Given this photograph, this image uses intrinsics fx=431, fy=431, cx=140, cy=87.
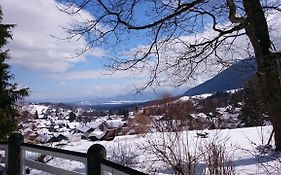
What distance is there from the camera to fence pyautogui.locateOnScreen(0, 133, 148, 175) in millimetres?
4940

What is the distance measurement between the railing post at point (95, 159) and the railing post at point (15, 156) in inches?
119

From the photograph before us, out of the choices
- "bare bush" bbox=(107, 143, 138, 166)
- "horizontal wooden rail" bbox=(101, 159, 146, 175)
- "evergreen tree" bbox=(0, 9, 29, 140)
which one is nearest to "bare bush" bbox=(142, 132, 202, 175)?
"bare bush" bbox=(107, 143, 138, 166)

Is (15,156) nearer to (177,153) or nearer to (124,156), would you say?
(177,153)

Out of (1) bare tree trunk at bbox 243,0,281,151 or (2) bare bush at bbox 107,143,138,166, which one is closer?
(1) bare tree trunk at bbox 243,0,281,151

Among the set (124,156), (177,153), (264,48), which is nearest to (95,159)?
(177,153)

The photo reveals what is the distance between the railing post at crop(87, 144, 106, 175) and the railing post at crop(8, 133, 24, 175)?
9.93 ft

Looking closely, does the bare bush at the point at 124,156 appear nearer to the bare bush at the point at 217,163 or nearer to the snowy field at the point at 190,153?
the snowy field at the point at 190,153

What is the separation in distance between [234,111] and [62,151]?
7.86 meters

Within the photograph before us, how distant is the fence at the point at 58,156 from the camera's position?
16.2 ft

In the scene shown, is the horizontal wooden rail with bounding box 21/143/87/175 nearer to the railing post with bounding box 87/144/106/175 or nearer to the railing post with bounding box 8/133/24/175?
the railing post with bounding box 8/133/24/175

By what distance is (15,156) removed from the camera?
319 inches

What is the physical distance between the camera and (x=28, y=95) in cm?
1997

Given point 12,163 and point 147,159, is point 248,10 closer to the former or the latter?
point 147,159

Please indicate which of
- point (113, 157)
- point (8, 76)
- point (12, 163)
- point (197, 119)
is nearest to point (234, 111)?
point (197, 119)
